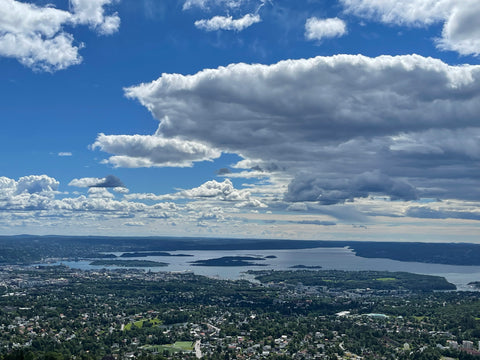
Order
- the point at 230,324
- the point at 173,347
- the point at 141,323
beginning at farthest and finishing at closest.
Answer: the point at 141,323, the point at 230,324, the point at 173,347

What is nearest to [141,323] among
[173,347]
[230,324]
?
[230,324]

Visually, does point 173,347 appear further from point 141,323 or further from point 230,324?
point 141,323

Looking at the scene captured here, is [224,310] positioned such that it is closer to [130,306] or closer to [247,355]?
[130,306]

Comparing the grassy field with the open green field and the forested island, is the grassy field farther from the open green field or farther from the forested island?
the open green field

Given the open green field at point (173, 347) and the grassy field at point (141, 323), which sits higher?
the open green field at point (173, 347)

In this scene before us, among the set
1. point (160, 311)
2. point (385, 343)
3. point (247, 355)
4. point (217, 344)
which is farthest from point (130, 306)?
point (385, 343)

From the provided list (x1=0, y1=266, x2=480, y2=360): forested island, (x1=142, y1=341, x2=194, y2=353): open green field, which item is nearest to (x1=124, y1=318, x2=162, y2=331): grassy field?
(x1=0, y1=266, x2=480, y2=360): forested island

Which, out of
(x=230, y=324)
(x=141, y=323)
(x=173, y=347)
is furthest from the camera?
(x=141, y=323)

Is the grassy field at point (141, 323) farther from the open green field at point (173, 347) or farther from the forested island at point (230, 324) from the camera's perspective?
the open green field at point (173, 347)

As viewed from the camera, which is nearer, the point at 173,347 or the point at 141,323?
the point at 173,347

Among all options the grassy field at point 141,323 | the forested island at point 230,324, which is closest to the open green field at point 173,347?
the forested island at point 230,324

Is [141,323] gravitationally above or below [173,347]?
below
